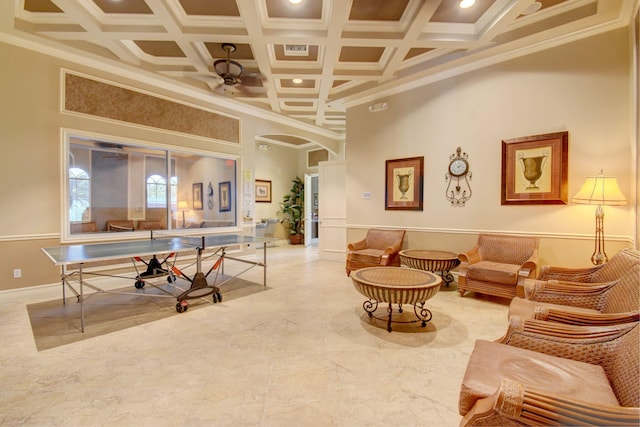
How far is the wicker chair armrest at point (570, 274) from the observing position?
2.61m

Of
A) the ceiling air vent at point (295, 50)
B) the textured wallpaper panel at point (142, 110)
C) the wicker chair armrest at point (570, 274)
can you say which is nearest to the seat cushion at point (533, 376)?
the wicker chair armrest at point (570, 274)

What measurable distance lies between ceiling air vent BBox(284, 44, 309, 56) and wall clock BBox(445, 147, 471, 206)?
2.90 meters

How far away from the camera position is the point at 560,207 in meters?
3.79

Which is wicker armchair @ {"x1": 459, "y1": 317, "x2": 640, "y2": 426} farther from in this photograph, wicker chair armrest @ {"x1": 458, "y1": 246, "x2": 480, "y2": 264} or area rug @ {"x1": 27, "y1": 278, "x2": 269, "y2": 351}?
area rug @ {"x1": 27, "y1": 278, "x2": 269, "y2": 351}

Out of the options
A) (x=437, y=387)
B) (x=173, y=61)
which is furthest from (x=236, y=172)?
(x=437, y=387)

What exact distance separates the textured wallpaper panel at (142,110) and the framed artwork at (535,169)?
5.27 meters

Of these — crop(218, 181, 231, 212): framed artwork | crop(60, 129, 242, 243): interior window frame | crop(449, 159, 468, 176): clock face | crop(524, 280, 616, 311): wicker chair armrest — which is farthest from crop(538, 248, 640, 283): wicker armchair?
crop(218, 181, 231, 212): framed artwork

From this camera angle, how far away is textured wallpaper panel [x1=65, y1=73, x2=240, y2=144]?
4.30 meters

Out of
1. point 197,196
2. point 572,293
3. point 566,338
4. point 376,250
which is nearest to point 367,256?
point 376,250

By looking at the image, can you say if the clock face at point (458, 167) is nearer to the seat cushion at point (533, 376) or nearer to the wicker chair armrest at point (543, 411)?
the seat cushion at point (533, 376)

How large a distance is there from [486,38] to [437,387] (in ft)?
13.8

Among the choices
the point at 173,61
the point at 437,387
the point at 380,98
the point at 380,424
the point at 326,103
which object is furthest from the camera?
the point at 326,103

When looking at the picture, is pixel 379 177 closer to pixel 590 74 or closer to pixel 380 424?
pixel 590 74

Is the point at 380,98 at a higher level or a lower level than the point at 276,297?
higher
